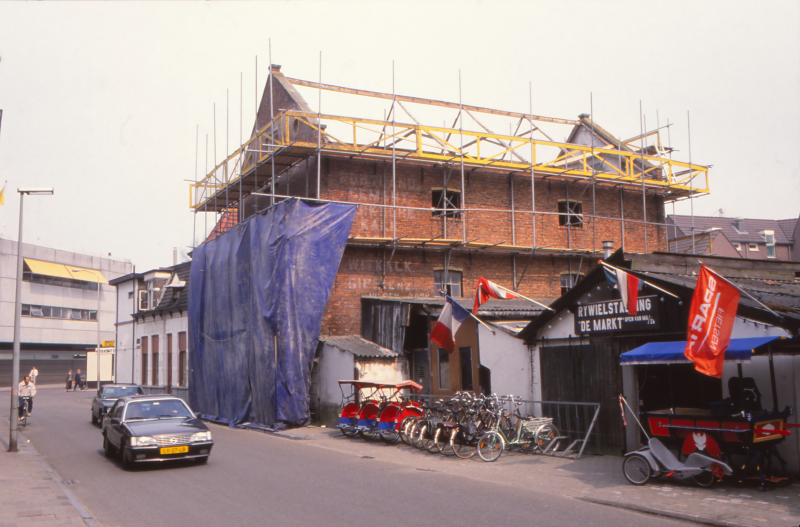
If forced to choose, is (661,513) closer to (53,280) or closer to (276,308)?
(276,308)

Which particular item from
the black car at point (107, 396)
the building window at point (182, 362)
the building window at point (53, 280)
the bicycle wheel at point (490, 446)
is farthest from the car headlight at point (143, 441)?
the building window at point (53, 280)

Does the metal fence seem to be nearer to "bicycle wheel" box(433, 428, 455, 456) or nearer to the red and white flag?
"bicycle wheel" box(433, 428, 455, 456)

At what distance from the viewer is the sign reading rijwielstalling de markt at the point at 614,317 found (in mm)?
13109

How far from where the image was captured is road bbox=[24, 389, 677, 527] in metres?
8.73

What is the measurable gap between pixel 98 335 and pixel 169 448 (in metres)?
58.4

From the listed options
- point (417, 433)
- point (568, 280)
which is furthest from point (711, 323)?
A: point (568, 280)

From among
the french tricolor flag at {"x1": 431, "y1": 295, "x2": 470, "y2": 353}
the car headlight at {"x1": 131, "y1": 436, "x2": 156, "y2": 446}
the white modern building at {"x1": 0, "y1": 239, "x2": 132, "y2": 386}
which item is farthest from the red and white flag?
the white modern building at {"x1": 0, "y1": 239, "x2": 132, "y2": 386}

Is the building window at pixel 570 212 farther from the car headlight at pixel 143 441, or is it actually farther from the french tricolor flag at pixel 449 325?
the car headlight at pixel 143 441

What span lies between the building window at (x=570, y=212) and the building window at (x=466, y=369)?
9.83 metres

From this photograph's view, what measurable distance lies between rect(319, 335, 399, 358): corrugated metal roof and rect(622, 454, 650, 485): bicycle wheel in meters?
11.0

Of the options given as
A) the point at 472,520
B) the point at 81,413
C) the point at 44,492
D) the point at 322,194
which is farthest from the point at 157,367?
the point at 472,520

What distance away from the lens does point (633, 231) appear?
Answer: 29.4 m

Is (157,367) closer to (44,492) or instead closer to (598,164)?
(598,164)

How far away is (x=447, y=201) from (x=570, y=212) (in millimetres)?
5542
